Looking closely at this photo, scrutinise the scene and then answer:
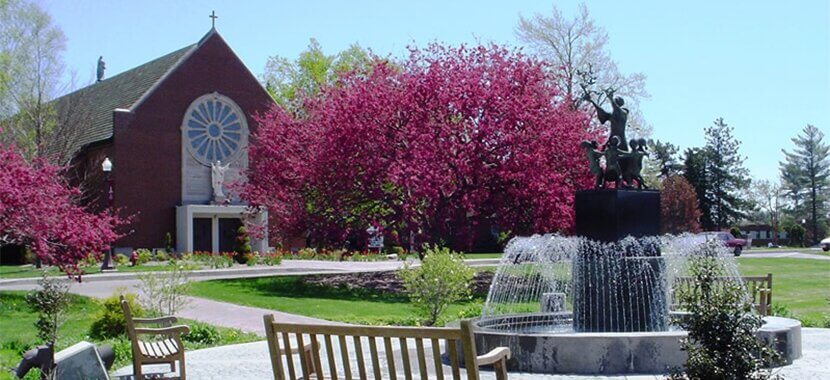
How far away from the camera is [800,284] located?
86.8 ft

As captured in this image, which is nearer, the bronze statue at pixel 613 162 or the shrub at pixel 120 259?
the bronze statue at pixel 613 162

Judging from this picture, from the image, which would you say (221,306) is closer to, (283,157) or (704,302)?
(283,157)

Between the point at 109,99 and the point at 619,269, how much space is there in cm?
4041

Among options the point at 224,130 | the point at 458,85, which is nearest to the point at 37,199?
the point at 458,85

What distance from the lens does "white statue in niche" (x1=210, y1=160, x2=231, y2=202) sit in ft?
146

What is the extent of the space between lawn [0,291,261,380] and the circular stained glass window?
74.5ft

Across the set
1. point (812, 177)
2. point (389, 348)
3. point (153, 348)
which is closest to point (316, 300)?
point (153, 348)

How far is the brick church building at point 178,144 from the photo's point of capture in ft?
139

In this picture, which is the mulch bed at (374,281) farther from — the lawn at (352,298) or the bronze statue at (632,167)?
the bronze statue at (632,167)

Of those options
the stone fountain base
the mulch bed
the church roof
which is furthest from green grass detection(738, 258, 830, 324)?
the church roof

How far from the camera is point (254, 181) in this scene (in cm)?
2762

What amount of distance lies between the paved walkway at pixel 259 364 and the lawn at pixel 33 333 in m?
0.86

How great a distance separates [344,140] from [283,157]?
3.27m

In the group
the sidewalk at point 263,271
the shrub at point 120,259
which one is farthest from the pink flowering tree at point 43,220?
the shrub at point 120,259
